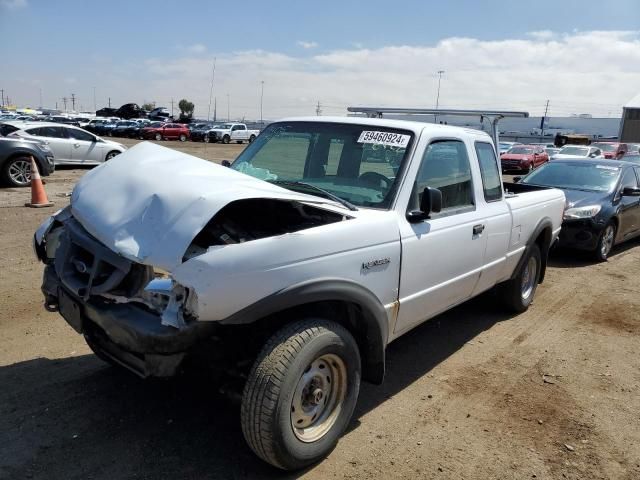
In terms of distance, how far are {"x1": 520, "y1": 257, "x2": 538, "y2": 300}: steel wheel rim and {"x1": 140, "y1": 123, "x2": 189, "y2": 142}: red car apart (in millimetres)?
42416

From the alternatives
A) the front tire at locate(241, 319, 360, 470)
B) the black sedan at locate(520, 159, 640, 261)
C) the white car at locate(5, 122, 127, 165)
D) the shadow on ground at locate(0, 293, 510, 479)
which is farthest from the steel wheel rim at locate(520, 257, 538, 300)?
the white car at locate(5, 122, 127, 165)

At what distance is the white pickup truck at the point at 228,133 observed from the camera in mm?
46406

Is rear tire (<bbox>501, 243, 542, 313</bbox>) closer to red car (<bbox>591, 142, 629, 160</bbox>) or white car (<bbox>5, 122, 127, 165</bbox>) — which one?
white car (<bbox>5, 122, 127, 165</bbox>)

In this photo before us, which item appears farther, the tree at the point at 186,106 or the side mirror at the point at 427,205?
the tree at the point at 186,106

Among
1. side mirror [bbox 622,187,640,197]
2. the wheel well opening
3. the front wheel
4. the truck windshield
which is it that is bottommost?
the front wheel

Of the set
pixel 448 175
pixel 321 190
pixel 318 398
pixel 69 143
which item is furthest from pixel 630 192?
pixel 69 143

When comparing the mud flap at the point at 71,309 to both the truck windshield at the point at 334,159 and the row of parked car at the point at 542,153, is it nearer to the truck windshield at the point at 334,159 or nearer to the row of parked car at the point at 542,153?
the truck windshield at the point at 334,159

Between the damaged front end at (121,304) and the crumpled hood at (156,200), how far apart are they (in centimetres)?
13

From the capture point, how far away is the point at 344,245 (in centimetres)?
298

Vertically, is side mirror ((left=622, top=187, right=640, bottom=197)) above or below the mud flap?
above

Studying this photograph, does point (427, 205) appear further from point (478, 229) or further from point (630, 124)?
point (630, 124)

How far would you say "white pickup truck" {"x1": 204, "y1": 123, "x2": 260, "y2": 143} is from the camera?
46.4 meters

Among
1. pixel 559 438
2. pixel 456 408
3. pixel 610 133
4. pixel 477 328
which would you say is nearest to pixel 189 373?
pixel 456 408

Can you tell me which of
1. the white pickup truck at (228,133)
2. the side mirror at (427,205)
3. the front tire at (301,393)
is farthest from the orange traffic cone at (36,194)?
the white pickup truck at (228,133)
